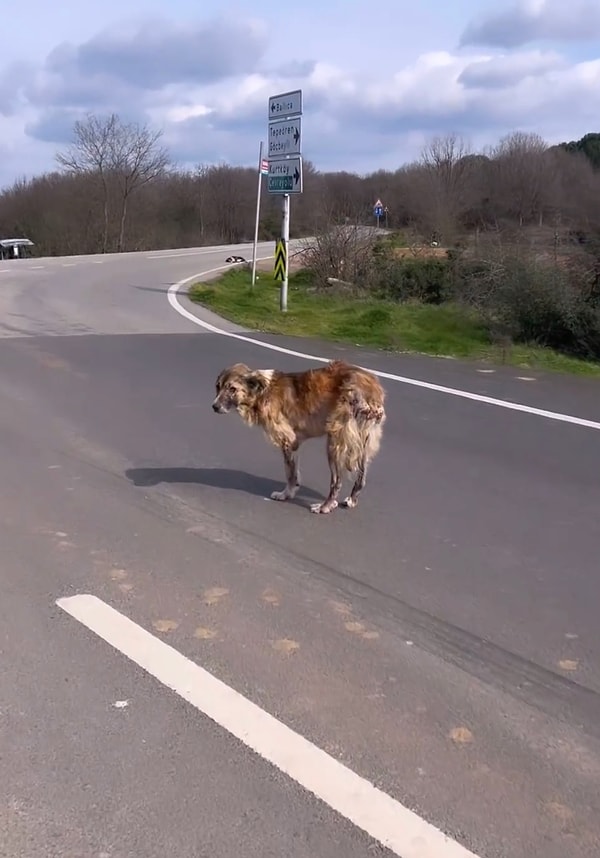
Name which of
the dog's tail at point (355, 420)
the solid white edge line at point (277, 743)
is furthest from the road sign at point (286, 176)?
the solid white edge line at point (277, 743)

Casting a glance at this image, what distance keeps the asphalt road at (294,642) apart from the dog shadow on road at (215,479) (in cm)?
A: 3

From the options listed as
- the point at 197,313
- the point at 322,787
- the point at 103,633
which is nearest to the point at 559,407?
the point at 103,633

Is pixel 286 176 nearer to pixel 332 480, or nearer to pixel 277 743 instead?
pixel 332 480

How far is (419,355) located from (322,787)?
1211 cm

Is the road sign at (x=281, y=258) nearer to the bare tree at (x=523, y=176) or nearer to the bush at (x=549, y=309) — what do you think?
the bush at (x=549, y=309)

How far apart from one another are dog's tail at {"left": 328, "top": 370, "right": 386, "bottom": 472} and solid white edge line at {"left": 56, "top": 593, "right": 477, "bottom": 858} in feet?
7.59

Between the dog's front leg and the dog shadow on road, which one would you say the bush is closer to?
the dog shadow on road

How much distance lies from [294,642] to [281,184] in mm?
16882

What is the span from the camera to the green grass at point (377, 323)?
15.1 meters

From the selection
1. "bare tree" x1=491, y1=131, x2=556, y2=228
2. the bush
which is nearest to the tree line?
"bare tree" x1=491, y1=131, x2=556, y2=228

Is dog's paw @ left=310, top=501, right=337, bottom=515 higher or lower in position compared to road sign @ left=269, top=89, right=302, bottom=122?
lower

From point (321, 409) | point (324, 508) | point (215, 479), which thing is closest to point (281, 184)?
point (215, 479)

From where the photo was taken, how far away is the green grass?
49.5 ft

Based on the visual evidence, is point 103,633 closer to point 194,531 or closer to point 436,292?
point 194,531
